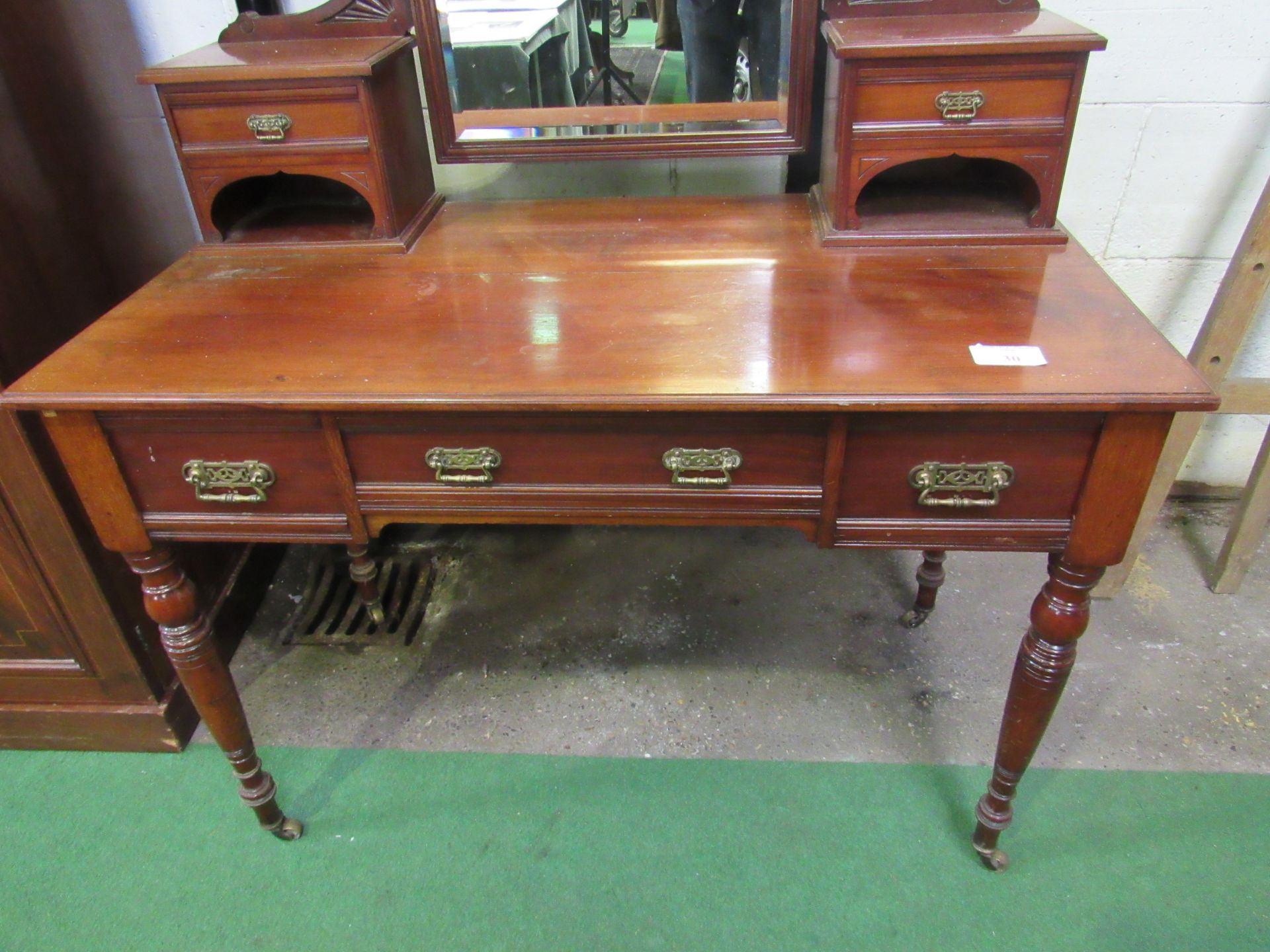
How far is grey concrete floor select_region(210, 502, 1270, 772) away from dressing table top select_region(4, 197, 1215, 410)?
0.98 metres

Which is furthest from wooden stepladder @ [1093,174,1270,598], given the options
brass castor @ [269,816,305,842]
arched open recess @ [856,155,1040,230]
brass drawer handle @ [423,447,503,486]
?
brass castor @ [269,816,305,842]

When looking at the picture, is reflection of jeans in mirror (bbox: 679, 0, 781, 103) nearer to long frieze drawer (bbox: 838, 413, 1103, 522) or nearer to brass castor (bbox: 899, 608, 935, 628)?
long frieze drawer (bbox: 838, 413, 1103, 522)

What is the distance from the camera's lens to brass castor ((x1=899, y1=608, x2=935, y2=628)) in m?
2.06

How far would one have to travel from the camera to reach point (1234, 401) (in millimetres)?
1925

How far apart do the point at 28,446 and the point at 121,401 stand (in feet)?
1.74

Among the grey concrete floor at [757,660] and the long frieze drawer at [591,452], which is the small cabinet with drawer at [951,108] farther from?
the grey concrete floor at [757,660]

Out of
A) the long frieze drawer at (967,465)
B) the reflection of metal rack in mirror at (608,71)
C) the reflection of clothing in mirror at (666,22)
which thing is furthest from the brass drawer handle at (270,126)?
the long frieze drawer at (967,465)

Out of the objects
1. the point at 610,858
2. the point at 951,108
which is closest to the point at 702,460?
the point at 951,108

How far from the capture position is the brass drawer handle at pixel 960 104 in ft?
4.51

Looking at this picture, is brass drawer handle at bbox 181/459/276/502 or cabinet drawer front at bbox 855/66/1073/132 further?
cabinet drawer front at bbox 855/66/1073/132

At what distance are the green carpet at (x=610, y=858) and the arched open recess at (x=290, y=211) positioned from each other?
42.0 inches

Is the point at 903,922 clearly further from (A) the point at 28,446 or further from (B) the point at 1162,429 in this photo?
(A) the point at 28,446

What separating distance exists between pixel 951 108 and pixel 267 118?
45.5 inches

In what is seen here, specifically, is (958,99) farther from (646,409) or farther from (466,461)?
(466,461)
